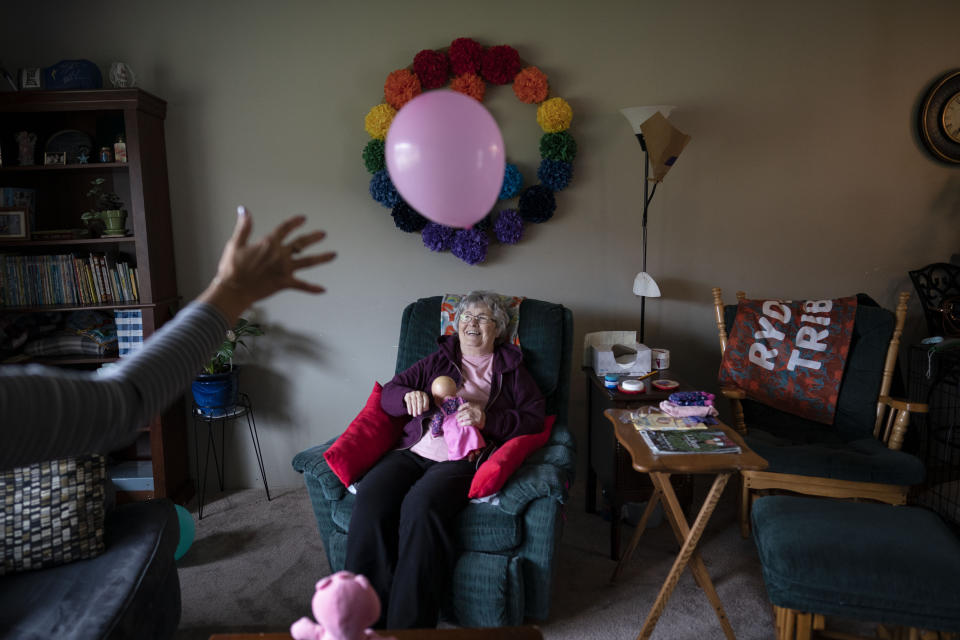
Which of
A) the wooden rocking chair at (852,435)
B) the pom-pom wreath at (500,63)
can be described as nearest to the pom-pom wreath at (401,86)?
the pom-pom wreath at (500,63)

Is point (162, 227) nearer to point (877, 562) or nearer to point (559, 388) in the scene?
point (559, 388)

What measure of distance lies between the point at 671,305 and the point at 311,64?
7.18 feet

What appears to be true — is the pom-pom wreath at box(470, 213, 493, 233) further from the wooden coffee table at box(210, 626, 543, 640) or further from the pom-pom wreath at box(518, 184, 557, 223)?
the wooden coffee table at box(210, 626, 543, 640)

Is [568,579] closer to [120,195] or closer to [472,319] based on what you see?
[472,319]

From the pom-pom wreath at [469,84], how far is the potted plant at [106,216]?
1682 mm

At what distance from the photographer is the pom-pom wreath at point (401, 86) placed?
2.68m

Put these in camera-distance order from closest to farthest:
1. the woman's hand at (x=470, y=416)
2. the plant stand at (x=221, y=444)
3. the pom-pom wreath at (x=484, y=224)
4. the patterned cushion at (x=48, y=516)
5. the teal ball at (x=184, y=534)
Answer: the patterned cushion at (x=48, y=516), the woman's hand at (x=470, y=416), the teal ball at (x=184, y=534), the pom-pom wreath at (x=484, y=224), the plant stand at (x=221, y=444)

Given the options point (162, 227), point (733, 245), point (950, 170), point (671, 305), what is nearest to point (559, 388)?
point (671, 305)

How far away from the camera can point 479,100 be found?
108 inches

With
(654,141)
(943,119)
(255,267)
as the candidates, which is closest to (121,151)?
(255,267)

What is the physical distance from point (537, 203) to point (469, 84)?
2.12 feet

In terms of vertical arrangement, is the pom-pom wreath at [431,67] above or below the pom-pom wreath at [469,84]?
above

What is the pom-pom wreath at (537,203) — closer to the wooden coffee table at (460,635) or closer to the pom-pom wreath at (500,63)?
the pom-pom wreath at (500,63)

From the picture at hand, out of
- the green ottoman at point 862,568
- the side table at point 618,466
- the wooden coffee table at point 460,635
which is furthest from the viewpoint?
the side table at point 618,466
